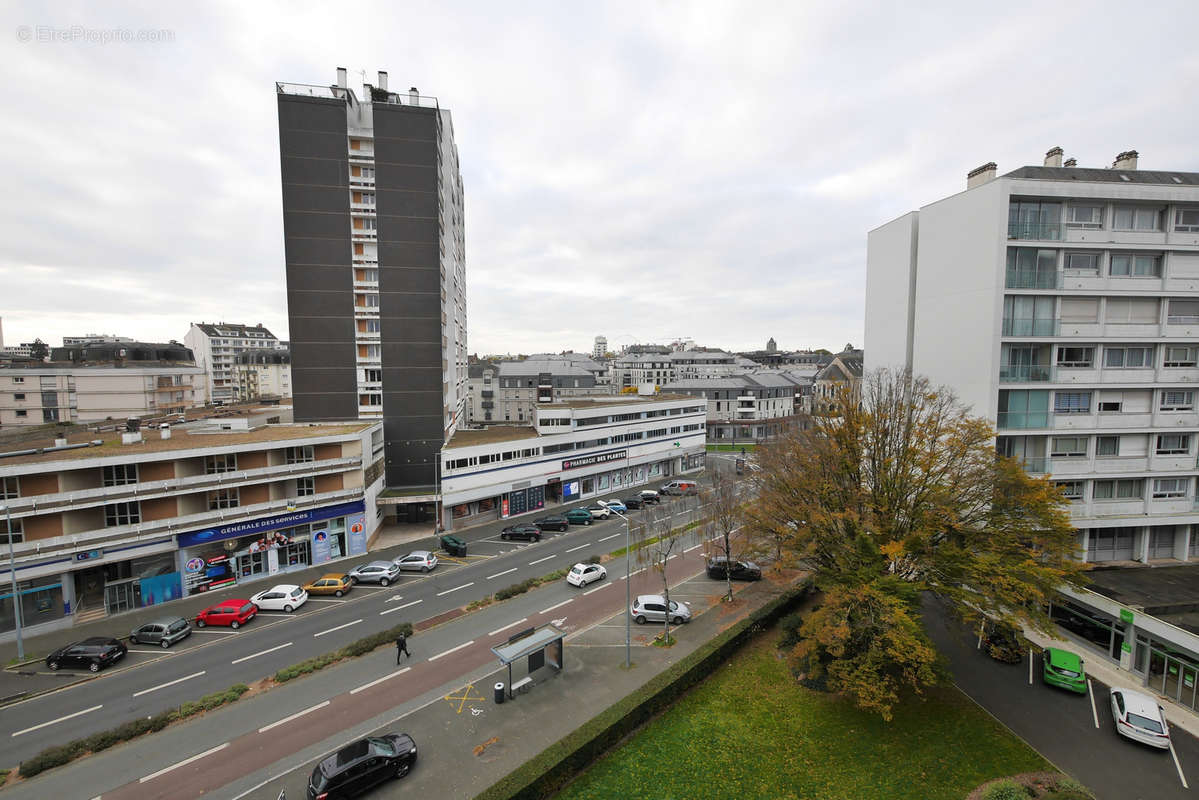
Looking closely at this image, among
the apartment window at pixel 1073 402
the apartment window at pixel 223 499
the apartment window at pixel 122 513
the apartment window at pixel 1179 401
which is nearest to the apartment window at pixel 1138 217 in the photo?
the apartment window at pixel 1073 402

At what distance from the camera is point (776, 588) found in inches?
1245

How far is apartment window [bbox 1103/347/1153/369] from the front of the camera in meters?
27.2

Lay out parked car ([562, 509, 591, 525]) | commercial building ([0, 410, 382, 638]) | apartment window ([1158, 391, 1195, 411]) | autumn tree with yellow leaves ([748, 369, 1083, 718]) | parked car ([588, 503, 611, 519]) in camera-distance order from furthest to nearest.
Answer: parked car ([588, 503, 611, 519]), parked car ([562, 509, 591, 525]), apartment window ([1158, 391, 1195, 411]), commercial building ([0, 410, 382, 638]), autumn tree with yellow leaves ([748, 369, 1083, 718])

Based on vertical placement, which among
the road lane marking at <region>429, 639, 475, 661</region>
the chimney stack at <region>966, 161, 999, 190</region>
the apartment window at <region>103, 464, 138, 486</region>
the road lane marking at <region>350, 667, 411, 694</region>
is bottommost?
the road lane marking at <region>429, 639, 475, 661</region>

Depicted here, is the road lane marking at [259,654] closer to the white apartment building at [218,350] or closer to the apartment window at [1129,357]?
the apartment window at [1129,357]

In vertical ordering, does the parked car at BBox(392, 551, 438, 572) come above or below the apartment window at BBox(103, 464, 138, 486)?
below

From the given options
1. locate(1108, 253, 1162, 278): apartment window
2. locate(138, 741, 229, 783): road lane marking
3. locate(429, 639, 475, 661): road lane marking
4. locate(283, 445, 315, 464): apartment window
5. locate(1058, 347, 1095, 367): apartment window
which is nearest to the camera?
locate(138, 741, 229, 783): road lane marking

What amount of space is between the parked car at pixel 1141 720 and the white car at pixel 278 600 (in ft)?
131

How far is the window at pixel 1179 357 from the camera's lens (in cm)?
2733

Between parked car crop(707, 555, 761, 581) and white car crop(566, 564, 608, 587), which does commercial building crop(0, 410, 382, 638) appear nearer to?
white car crop(566, 564, 608, 587)

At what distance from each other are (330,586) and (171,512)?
34.8ft

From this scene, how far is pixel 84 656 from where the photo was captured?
23547mm

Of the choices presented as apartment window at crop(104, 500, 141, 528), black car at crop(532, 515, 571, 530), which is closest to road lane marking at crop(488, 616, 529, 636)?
black car at crop(532, 515, 571, 530)

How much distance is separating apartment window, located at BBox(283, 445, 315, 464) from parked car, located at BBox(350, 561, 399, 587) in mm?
9341
